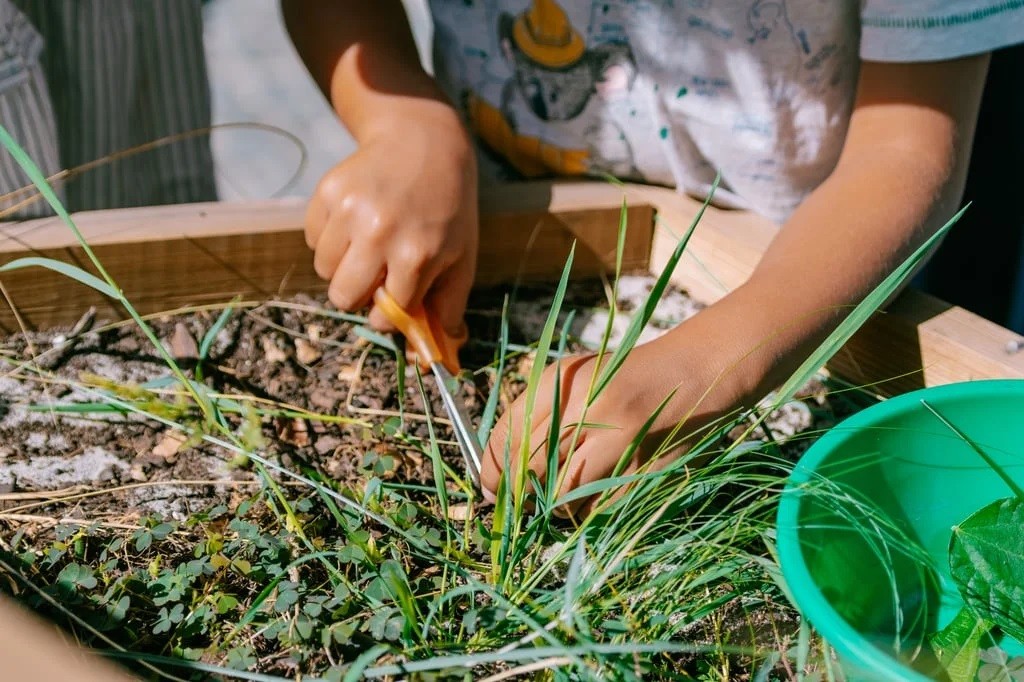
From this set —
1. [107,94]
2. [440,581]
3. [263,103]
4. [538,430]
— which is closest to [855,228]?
[538,430]

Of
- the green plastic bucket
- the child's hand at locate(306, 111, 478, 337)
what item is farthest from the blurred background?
the green plastic bucket

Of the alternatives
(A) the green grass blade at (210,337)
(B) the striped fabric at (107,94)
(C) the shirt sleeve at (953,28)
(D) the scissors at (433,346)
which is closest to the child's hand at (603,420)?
(D) the scissors at (433,346)

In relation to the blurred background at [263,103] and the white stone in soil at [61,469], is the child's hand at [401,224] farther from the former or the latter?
the blurred background at [263,103]

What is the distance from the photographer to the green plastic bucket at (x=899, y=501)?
58 cm

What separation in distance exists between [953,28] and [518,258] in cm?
49

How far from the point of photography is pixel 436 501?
772mm

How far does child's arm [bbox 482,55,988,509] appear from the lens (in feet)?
2.26

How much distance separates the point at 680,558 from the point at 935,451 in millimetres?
204

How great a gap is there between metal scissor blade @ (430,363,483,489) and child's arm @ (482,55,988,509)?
6 cm

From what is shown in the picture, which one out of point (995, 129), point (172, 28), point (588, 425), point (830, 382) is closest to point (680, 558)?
point (588, 425)

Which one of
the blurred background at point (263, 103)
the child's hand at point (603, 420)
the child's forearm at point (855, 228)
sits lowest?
the blurred background at point (263, 103)

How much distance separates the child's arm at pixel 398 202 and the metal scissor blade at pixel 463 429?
9 centimetres

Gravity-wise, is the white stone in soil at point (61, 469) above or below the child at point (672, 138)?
below

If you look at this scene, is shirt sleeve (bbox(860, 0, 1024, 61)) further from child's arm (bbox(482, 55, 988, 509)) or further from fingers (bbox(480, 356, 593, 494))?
fingers (bbox(480, 356, 593, 494))
